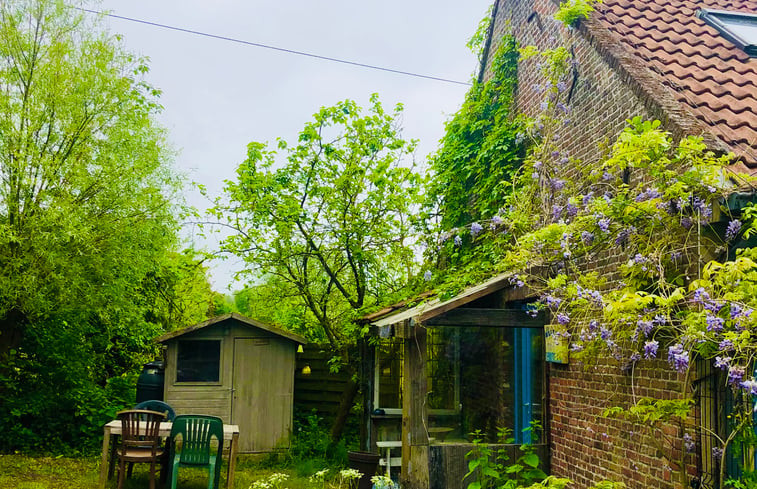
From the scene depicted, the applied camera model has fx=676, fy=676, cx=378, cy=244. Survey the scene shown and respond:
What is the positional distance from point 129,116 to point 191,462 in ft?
20.7

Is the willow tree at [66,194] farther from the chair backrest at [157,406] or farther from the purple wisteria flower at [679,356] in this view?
the purple wisteria flower at [679,356]

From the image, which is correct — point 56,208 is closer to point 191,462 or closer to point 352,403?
point 191,462

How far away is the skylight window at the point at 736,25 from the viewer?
6.53 metres

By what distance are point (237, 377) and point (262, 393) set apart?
531mm

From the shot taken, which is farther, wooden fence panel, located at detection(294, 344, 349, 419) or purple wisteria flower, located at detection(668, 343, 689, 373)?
wooden fence panel, located at detection(294, 344, 349, 419)

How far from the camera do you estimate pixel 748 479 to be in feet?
12.5

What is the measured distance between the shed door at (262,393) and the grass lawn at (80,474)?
1.60ft

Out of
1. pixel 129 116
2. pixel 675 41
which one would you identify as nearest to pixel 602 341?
pixel 675 41

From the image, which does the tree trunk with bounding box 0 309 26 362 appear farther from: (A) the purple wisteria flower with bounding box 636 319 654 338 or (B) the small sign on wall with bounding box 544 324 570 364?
(A) the purple wisteria flower with bounding box 636 319 654 338

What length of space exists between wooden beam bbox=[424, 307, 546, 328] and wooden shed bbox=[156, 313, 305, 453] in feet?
17.8

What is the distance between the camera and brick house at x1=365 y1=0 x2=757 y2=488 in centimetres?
540

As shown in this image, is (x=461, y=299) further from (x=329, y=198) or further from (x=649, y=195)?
(x=329, y=198)

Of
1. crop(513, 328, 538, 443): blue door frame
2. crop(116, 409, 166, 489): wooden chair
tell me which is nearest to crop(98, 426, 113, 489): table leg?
crop(116, 409, 166, 489): wooden chair

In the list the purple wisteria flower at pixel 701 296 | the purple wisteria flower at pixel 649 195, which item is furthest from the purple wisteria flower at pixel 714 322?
the purple wisteria flower at pixel 649 195
